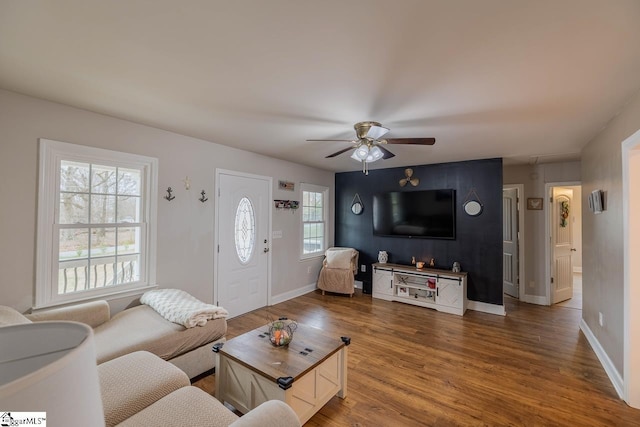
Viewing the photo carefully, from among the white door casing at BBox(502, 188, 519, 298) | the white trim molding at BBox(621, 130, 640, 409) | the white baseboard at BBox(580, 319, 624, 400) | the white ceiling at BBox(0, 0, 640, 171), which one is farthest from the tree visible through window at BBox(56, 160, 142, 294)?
the white door casing at BBox(502, 188, 519, 298)

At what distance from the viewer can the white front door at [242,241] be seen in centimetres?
385

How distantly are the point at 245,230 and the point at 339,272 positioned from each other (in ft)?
6.21

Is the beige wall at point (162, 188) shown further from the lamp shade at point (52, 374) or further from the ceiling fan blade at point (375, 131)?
the lamp shade at point (52, 374)

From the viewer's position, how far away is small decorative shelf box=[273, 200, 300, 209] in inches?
182

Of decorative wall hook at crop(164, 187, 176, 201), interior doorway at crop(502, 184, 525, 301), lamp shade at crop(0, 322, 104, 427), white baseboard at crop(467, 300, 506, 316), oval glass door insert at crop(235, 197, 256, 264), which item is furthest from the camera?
interior doorway at crop(502, 184, 525, 301)

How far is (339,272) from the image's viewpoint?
511cm

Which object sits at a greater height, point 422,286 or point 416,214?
point 416,214

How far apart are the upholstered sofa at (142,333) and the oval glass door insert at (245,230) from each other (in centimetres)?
148

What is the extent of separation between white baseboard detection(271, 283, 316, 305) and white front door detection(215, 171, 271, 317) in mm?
209

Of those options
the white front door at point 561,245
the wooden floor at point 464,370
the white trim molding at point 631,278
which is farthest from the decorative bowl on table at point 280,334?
the white front door at point 561,245

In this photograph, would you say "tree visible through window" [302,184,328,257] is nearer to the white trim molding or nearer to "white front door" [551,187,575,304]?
"white front door" [551,187,575,304]

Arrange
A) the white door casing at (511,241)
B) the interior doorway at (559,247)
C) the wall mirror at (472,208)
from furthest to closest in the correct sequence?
the white door casing at (511,241)
the interior doorway at (559,247)
the wall mirror at (472,208)

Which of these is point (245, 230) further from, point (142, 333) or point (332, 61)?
point (332, 61)

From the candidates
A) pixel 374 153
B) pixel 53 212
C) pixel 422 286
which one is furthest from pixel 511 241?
pixel 53 212
